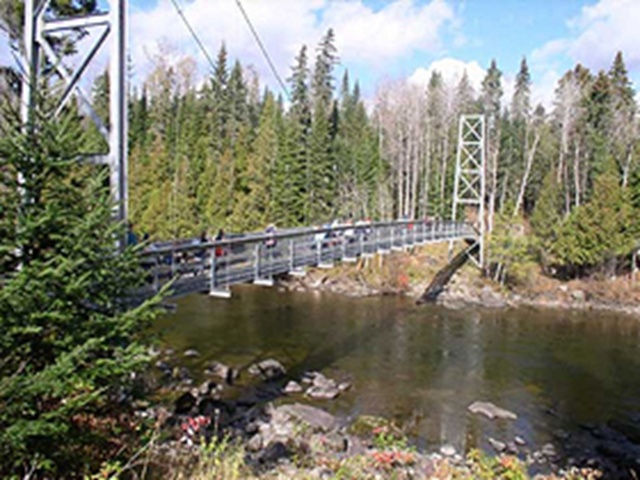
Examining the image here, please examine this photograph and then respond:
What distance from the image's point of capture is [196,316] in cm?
1562

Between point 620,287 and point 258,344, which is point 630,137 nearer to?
point 620,287

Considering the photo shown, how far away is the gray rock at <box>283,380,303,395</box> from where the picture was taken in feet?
33.9

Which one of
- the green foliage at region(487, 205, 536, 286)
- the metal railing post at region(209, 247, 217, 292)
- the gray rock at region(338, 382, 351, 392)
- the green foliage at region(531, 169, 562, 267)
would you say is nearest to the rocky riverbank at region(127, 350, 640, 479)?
the gray rock at region(338, 382, 351, 392)

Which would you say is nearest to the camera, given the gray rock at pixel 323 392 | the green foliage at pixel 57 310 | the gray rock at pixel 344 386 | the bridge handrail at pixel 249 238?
the green foliage at pixel 57 310

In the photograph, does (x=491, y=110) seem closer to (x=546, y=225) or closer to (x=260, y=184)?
(x=546, y=225)

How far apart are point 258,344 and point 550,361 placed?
7169mm

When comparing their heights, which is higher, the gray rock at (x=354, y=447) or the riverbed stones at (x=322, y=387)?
the riverbed stones at (x=322, y=387)

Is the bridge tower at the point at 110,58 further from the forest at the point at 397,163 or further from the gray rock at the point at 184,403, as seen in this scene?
the forest at the point at 397,163

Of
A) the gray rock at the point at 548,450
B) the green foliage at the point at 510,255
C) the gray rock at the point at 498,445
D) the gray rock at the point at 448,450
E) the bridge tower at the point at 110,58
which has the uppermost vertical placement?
the bridge tower at the point at 110,58

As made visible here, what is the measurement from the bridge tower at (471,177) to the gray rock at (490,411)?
42.1 ft


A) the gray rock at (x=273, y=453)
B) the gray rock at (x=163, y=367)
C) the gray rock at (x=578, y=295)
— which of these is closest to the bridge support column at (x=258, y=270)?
the gray rock at (x=273, y=453)

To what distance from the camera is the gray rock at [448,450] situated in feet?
26.0

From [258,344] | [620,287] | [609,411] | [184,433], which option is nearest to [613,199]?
[620,287]

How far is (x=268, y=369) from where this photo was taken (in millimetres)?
11375
